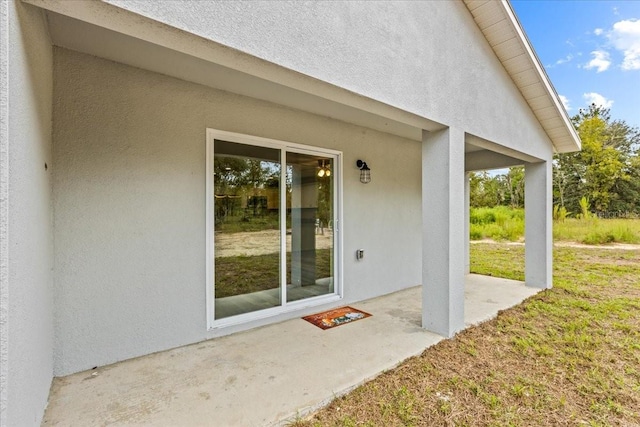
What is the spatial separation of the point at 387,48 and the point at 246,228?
3115 mm

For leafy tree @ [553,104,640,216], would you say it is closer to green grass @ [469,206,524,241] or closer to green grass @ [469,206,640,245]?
green grass @ [469,206,640,245]

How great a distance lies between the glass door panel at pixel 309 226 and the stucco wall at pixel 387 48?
210cm

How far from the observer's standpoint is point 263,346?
3941 mm

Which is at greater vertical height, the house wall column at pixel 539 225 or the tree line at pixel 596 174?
the tree line at pixel 596 174

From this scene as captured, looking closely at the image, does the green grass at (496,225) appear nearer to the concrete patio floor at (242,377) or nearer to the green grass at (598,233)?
the green grass at (598,233)

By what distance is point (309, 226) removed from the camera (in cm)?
545

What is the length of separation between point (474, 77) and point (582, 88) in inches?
1271

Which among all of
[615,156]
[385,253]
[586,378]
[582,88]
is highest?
[582,88]

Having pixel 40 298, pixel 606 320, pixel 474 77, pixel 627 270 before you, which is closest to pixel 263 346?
pixel 40 298

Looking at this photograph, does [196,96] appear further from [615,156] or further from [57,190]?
[615,156]

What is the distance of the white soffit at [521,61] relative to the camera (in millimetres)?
4707

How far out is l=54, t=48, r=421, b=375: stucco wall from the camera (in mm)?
3232

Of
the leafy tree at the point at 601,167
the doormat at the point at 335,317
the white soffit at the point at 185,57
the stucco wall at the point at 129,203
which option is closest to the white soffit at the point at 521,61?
the white soffit at the point at 185,57

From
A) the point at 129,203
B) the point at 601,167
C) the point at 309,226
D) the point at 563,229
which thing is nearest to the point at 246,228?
the point at 309,226
